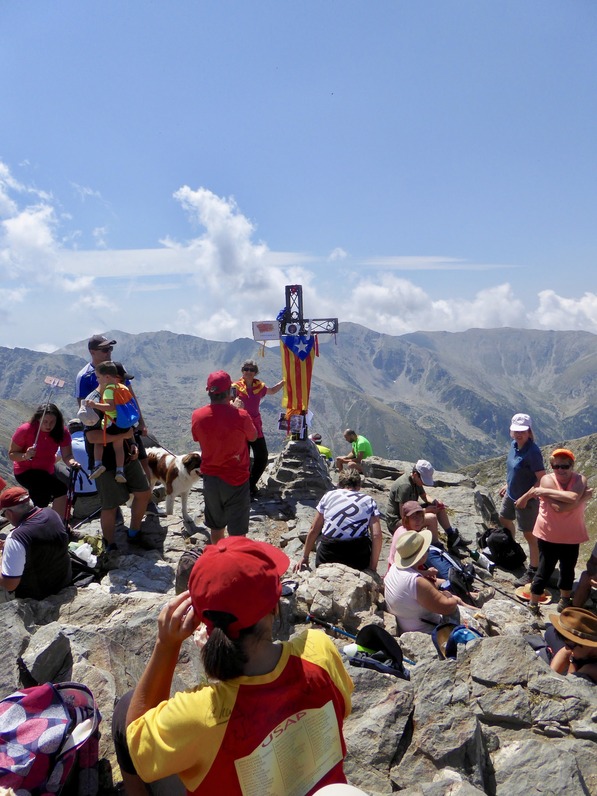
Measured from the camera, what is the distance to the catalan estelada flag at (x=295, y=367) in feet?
50.0

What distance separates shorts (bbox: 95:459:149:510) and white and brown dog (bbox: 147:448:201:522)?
Result: 1924 mm

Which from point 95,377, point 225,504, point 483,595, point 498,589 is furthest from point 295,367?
point 483,595

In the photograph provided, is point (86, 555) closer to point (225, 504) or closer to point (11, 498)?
point (11, 498)

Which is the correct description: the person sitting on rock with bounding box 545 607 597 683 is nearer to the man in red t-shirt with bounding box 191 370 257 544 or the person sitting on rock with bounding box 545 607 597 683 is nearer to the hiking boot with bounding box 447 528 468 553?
the man in red t-shirt with bounding box 191 370 257 544

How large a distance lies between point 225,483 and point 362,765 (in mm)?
5260

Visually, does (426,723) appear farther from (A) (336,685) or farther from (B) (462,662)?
(A) (336,685)

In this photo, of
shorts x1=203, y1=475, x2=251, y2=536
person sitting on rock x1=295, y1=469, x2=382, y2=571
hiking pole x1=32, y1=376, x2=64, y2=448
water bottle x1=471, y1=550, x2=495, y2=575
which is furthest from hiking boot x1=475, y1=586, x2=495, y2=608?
hiking pole x1=32, y1=376, x2=64, y2=448

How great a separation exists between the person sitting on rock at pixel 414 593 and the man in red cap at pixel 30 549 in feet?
15.0

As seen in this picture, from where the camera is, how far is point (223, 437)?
27.1 feet

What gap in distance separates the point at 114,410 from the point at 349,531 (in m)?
4.33

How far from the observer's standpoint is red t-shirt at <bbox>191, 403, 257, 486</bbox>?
8242 mm

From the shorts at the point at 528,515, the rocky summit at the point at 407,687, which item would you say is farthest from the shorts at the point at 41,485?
the shorts at the point at 528,515

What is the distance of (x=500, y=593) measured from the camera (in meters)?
9.17

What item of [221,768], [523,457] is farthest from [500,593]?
[221,768]
